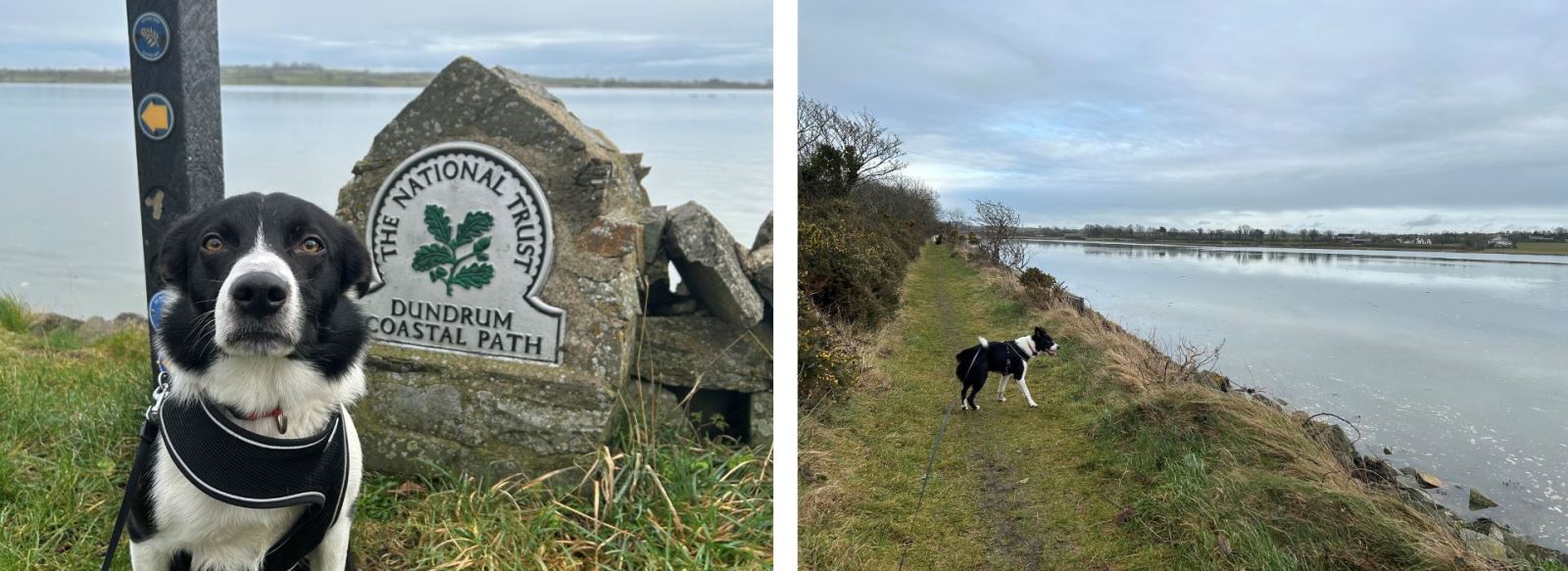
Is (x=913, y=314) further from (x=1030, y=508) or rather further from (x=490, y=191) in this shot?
(x=490, y=191)

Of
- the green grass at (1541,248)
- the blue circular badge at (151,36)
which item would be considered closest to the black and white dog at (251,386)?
the blue circular badge at (151,36)

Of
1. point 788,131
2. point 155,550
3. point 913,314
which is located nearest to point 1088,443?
point 913,314

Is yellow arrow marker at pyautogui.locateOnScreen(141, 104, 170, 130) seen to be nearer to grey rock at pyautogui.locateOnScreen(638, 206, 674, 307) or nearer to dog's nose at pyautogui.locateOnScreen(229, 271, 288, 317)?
dog's nose at pyautogui.locateOnScreen(229, 271, 288, 317)

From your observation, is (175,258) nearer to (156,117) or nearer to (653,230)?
(156,117)

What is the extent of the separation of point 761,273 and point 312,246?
2.32m

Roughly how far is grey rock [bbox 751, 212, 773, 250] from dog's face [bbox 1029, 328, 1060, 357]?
1471mm

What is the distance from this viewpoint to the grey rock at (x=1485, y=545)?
93.7 inches

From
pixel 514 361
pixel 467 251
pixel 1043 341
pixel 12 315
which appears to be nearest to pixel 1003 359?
pixel 1043 341

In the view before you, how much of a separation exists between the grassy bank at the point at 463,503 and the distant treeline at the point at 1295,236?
64.5 inches

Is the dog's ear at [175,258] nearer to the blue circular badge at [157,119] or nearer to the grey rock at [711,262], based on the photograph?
the blue circular badge at [157,119]

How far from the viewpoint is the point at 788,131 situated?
333 cm

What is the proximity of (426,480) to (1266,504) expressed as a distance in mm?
2998

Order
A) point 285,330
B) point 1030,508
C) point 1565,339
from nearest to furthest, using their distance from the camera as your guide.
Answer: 1. point 285,330
2. point 1565,339
3. point 1030,508

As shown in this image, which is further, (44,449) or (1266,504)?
(44,449)
